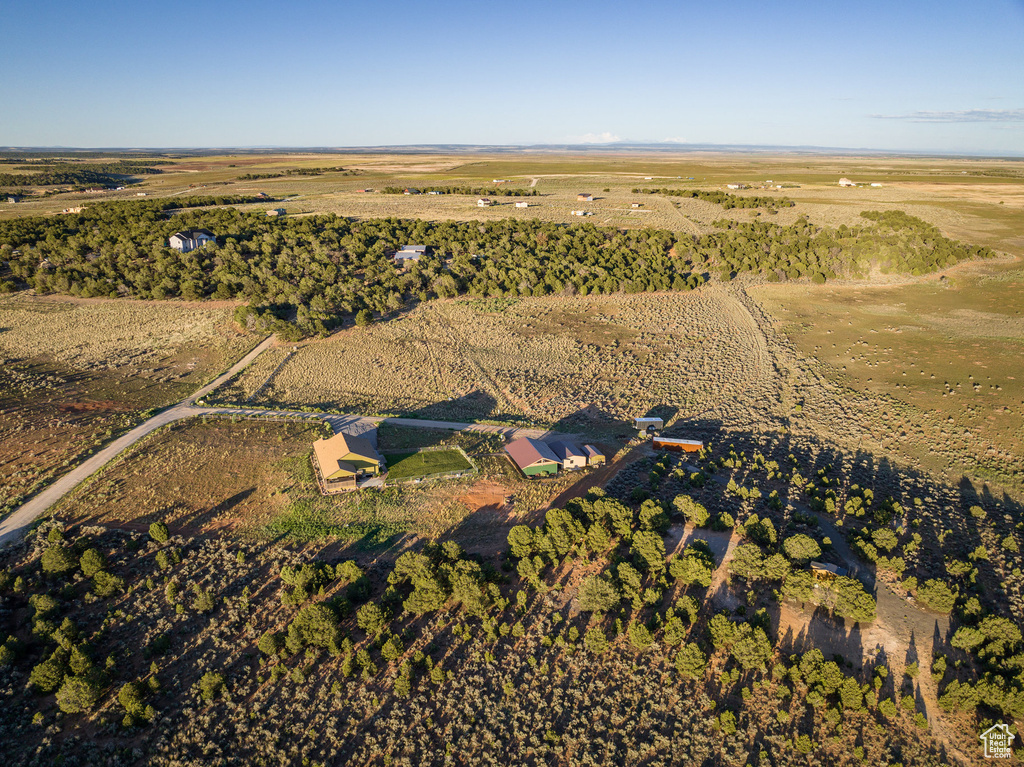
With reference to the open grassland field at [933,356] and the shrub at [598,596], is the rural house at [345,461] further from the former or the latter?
the open grassland field at [933,356]

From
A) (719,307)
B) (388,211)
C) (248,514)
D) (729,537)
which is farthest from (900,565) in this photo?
(388,211)

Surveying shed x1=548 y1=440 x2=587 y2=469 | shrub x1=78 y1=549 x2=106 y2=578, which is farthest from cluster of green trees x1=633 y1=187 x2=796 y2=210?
shrub x1=78 y1=549 x2=106 y2=578

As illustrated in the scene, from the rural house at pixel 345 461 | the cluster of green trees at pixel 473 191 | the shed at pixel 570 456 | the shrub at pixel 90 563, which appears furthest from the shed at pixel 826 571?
the cluster of green trees at pixel 473 191

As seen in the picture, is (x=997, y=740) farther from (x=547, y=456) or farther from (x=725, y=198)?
(x=725, y=198)

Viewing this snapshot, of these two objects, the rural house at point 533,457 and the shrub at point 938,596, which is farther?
the rural house at point 533,457

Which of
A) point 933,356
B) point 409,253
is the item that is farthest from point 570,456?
point 409,253

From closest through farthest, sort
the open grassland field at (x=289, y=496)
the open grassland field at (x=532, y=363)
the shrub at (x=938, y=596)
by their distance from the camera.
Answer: the shrub at (x=938, y=596)
the open grassland field at (x=289, y=496)
the open grassland field at (x=532, y=363)

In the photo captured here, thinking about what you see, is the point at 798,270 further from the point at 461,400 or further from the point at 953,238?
the point at 461,400
